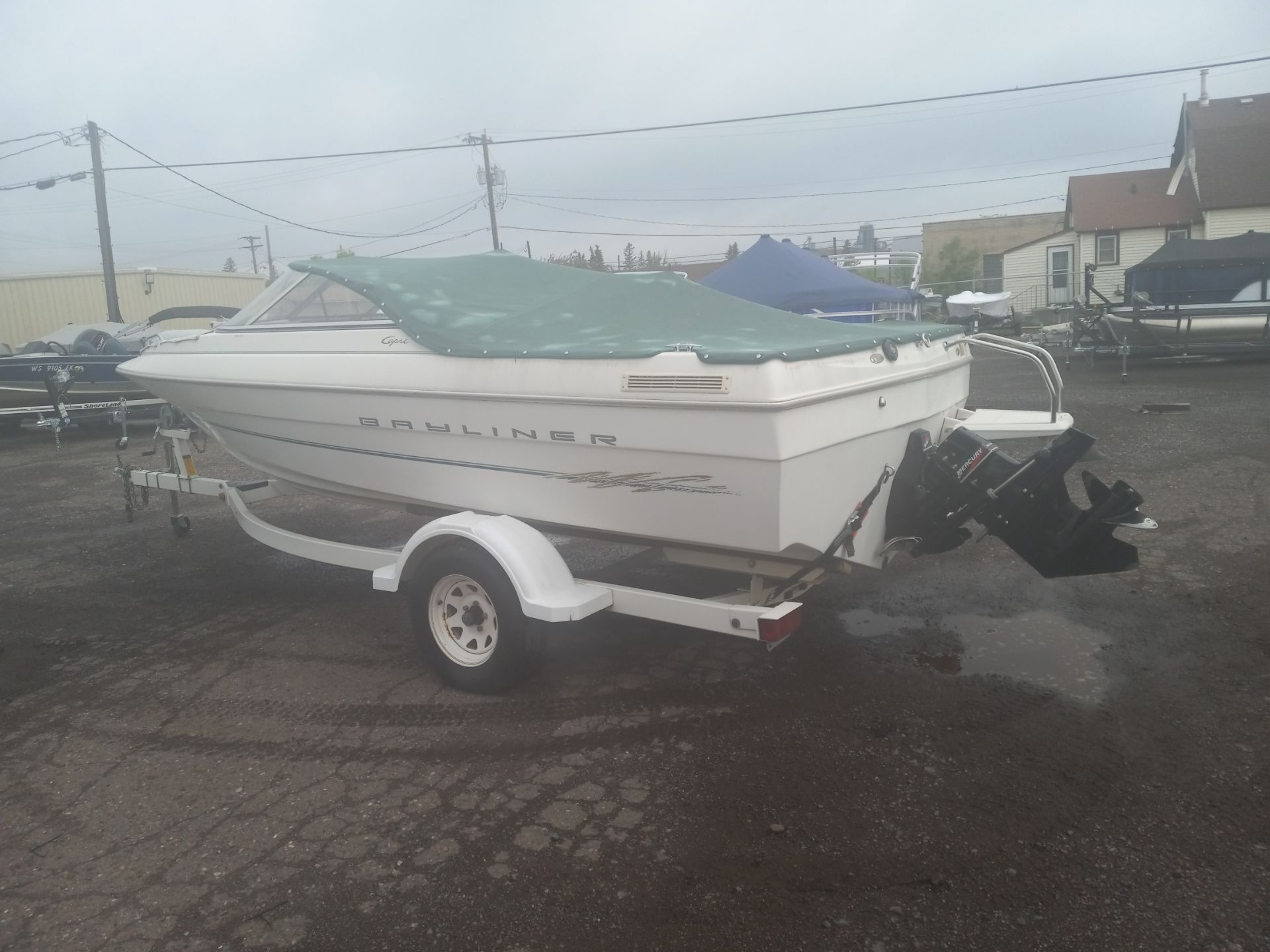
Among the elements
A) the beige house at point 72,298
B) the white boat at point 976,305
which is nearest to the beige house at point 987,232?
the white boat at point 976,305

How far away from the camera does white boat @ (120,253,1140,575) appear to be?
11.5 feet

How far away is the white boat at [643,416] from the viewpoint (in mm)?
3494

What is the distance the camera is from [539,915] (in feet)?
8.96

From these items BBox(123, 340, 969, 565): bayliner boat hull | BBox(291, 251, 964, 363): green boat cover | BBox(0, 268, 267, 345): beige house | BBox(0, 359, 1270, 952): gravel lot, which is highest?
BBox(0, 268, 267, 345): beige house

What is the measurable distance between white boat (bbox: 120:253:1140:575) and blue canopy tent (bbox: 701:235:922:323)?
696 cm

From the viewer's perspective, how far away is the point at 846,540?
12.2 ft

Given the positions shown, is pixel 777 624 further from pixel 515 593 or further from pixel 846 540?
pixel 515 593

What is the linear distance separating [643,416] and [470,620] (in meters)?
1.37

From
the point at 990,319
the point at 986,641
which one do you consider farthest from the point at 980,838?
the point at 990,319

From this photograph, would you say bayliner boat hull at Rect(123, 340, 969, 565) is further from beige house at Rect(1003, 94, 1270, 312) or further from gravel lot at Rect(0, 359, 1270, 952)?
beige house at Rect(1003, 94, 1270, 312)

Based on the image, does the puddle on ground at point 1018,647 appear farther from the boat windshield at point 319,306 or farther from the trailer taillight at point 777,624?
the boat windshield at point 319,306

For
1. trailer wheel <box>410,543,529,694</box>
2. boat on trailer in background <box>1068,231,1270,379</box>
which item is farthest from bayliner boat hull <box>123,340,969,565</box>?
boat on trailer in background <box>1068,231,1270,379</box>

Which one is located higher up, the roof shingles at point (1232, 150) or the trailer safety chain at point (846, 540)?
the roof shingles at point (1232, 150)

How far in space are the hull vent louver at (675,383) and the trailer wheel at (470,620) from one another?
3.33 ft
